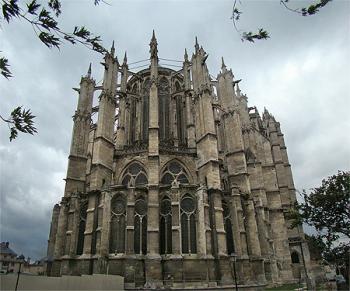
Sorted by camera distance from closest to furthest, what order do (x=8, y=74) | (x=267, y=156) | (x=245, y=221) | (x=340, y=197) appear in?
(x=8, y=74) → (x=340, y=197) → (x=245, y=221) → (x=267, y=156)

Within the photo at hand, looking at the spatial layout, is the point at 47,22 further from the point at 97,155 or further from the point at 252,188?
the point at 252,188

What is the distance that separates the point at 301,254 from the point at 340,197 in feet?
52.7

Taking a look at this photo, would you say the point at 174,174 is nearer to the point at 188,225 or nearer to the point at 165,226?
the point at 165,226

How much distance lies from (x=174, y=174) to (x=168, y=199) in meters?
3.22

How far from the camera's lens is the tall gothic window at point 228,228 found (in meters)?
20.5

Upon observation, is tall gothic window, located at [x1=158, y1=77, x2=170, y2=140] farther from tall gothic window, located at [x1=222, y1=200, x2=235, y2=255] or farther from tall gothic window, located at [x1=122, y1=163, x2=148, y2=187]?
tall gothic window, located at [x1=222, y1=200, x2=235, y2=255]

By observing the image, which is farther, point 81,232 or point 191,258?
point 81,232

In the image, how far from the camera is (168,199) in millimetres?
20578

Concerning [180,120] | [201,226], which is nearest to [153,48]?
[180,120]

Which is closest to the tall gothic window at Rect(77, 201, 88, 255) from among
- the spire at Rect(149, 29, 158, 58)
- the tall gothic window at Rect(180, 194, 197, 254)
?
the tall gothic window at Rect(180, 194, 197, 254)

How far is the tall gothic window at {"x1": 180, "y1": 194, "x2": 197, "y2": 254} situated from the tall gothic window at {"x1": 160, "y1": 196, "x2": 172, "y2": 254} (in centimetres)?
100

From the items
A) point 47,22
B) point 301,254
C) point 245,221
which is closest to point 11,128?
point 47,22

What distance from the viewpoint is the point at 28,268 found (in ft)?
160

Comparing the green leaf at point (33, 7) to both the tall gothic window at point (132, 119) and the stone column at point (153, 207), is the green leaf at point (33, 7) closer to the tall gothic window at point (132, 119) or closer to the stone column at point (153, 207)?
the stone column at point (153, 207)
